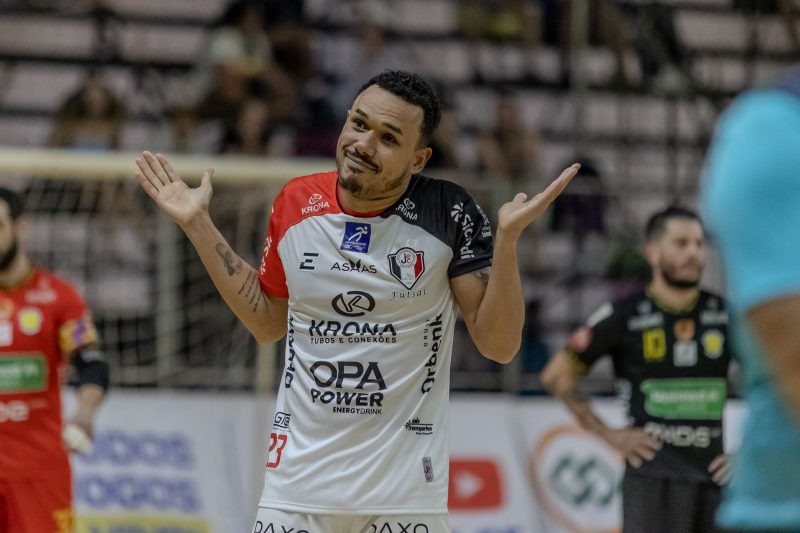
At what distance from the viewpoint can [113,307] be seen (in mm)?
9555

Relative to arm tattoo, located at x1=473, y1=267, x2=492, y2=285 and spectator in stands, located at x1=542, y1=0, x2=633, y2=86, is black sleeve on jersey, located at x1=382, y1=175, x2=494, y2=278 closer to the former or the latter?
arm tattoo, located at x1=473, y1=267, x2=492, y2=285

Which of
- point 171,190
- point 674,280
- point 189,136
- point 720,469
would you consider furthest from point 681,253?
point 189,136

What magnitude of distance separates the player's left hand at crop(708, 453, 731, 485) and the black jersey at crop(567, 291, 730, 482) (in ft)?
0.09

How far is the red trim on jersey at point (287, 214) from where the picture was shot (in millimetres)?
4621

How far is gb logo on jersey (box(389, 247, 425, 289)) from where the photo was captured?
14.5ft

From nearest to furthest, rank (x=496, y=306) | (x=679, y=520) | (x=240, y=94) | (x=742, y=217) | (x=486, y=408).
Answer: (x=742, y=217) < (x=496, y=306) < (x=679, y=520) < (x=486, y=408) < (x=240, y=94)

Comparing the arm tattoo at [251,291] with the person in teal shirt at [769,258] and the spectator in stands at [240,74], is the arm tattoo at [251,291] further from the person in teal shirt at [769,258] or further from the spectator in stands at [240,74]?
the spectator in stands at [240,74]

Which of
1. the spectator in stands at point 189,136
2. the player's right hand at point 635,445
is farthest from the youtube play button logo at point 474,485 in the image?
the spectator in stands at point 189,136

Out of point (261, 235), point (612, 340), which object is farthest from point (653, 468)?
point (261, 235)

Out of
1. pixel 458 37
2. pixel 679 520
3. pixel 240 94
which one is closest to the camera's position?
pixel 679 520

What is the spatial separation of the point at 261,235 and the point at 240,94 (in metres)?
2.38

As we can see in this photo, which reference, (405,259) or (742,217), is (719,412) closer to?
(405,259)

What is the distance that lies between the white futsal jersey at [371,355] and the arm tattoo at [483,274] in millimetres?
19

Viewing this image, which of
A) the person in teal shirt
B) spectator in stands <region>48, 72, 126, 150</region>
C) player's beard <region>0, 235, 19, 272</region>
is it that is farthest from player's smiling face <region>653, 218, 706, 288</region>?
spectator in stands <region>48, 72, 126, 150</region>
